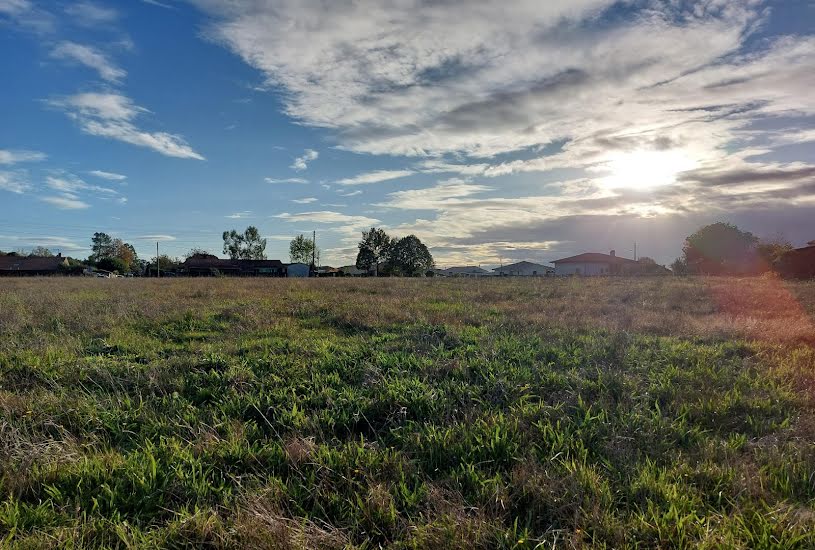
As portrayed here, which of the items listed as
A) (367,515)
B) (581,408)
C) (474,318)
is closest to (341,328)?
(474,318)

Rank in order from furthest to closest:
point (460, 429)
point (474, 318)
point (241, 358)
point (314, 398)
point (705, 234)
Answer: point (705, 234), point (474, 318), point (241, 358), point (314, 398), point (460, 429)

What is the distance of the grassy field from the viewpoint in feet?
10.4

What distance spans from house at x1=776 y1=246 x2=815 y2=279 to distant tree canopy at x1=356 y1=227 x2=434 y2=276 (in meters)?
67.4

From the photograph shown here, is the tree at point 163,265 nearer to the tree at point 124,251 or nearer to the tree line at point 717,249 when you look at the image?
the tree at point 124,251

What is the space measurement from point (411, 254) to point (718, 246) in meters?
56.7

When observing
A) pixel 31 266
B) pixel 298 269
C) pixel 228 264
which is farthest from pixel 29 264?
pixel 298 269

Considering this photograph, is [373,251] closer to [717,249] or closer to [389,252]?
[389,252]

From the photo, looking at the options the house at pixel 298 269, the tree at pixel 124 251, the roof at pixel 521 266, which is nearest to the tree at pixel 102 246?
the tree at pixel 124 251

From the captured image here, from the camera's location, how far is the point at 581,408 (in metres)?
5.05

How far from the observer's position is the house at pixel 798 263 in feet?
136

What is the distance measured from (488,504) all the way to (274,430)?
2.42m

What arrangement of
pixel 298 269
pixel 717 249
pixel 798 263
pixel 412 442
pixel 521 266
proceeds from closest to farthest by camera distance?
pixel 412 442 < pixel 798 263 < pixel 717 249 < pixel 298 269 < pixel 521 266

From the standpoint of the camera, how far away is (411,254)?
4144 inches

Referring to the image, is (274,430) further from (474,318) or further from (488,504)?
(474,318)
